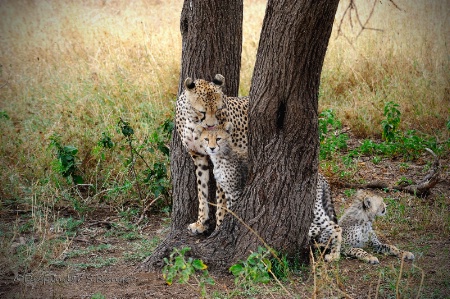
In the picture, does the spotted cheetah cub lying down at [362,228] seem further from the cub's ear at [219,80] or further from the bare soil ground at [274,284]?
the cub's ear at [219,80]

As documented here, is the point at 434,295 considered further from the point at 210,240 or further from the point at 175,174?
the point at 175,174

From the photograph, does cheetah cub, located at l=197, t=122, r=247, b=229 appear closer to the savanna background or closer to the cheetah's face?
the cheetah's face

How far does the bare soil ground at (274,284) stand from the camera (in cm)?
345

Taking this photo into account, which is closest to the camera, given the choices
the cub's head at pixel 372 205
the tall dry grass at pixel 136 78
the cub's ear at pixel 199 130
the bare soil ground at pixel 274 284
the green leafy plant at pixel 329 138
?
the bare soil ground at pixel 274 284

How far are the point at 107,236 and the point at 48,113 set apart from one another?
9.78ft

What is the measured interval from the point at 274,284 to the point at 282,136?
0.89m

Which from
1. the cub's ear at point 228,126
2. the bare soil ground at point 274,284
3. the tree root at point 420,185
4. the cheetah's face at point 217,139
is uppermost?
the cub's ear at point 228,126

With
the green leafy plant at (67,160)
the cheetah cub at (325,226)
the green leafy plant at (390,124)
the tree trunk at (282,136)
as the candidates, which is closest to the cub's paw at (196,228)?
the tree trunk at (282,136)

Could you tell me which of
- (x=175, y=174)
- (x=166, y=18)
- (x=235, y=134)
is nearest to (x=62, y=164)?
(x=175, y=174)

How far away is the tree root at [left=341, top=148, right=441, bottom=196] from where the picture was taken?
16.5ft

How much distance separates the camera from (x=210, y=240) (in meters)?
3.86

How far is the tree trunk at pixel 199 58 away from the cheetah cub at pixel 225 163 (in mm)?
203

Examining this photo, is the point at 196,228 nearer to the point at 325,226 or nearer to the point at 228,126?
the point at 228,126

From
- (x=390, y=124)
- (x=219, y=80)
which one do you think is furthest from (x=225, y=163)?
(x=390, y=124)
